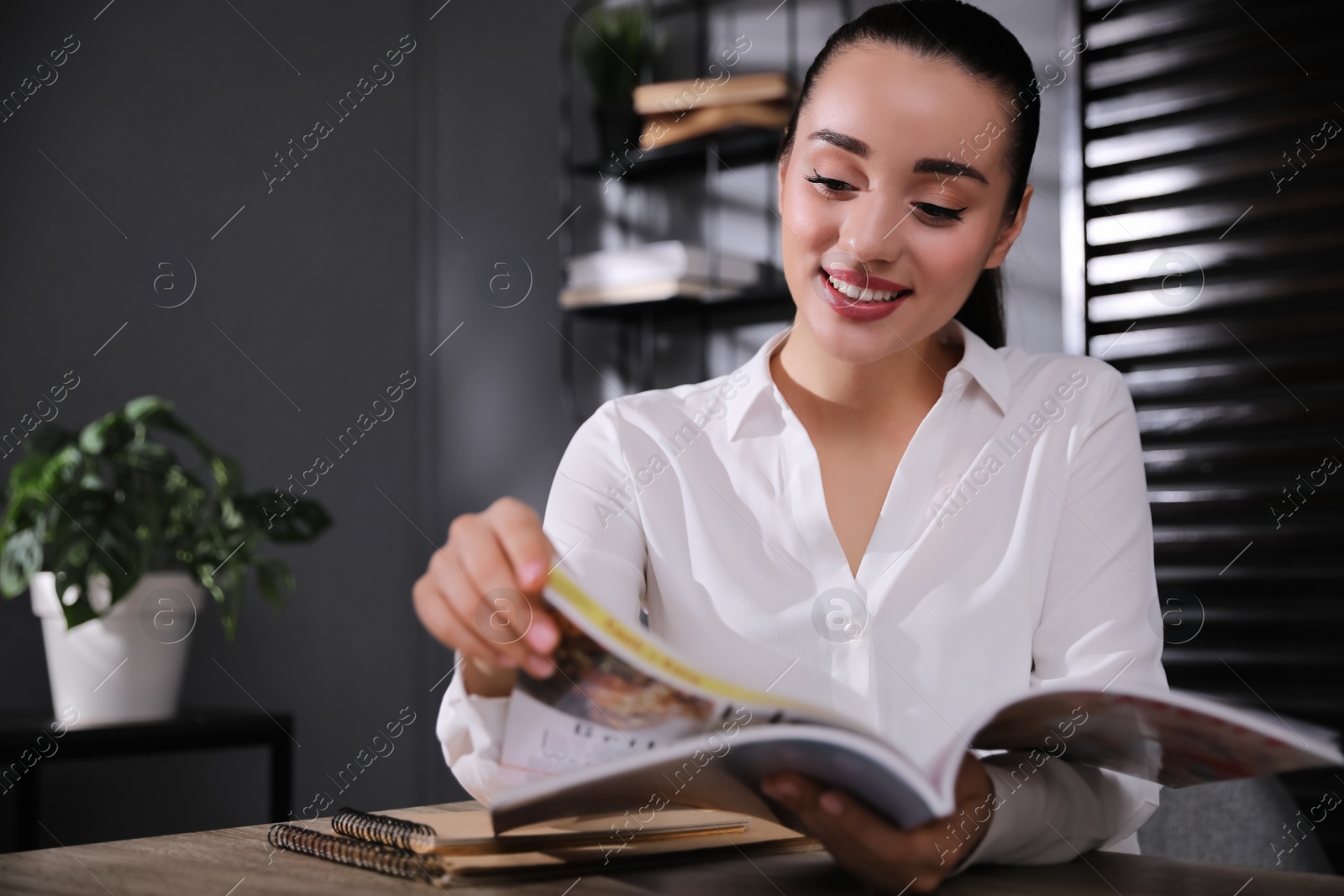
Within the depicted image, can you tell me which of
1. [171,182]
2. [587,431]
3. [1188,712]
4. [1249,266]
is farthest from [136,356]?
[1188,712]

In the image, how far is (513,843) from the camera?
0.76 m

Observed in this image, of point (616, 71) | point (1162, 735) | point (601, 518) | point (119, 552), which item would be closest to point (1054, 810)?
point (1162, 735)

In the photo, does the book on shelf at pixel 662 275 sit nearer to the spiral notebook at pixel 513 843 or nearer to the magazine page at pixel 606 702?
the spiral notebook at pixel 513 843

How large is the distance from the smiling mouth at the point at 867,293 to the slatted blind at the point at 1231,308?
3.51 ft

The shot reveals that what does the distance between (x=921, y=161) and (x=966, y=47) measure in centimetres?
16

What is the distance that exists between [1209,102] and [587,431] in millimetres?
1376

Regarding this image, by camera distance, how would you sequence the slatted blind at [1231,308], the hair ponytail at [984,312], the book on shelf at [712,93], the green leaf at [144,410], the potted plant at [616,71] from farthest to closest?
the potted plant at [616,71]
the book on shelf at [712,93]
the green leaf at [144,410]
the slatted blind at [1231,308]
the hair ponytail at [984,312]

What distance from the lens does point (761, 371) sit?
1290 mm

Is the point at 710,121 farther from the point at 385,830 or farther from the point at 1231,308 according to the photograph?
the point at 385,830

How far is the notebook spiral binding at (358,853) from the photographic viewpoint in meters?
0.70

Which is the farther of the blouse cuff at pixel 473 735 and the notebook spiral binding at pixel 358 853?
the blouse cuff at pixel 473 735

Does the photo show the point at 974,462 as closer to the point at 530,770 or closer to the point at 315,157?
the point at 530,770

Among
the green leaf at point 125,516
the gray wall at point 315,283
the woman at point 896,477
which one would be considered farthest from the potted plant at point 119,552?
the woman at point 896,477

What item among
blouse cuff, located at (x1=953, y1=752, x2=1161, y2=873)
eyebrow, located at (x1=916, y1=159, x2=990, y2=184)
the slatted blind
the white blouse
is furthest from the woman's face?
the slatted blind
